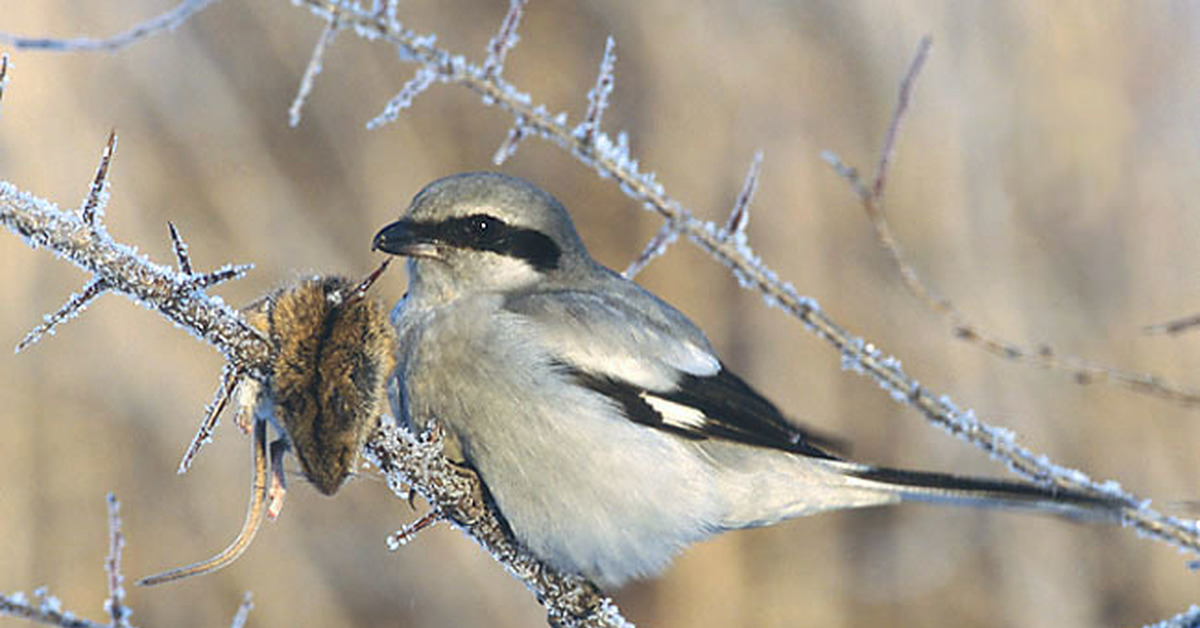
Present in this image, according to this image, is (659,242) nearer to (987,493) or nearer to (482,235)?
(482,235)

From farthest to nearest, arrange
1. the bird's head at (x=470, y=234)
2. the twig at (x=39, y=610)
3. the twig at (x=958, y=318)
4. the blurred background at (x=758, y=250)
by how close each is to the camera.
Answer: the blurred background at (x=758, y=250), the bird's head at (x=470, y=234), the twig at (x=958, y=318), the twig at (x=39, y=610)

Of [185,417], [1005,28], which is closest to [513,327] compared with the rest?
[185,417]

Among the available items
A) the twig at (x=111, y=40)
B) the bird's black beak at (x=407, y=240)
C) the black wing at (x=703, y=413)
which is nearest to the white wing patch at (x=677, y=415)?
the black wing at (x=703, y=413)

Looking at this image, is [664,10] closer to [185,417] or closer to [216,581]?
[185,417]

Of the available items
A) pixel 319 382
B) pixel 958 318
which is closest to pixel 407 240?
pixel 319 382

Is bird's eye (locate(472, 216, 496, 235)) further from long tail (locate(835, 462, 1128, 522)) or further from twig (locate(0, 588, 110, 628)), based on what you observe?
twig (locate(0, 588, 110, 628))

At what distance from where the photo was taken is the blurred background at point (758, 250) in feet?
16.5

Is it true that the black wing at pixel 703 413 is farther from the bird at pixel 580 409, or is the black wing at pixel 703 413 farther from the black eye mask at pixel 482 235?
the black eye mask at pixel 482 235

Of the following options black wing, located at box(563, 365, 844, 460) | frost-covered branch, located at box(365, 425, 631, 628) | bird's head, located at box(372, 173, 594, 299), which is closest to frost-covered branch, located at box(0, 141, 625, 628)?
frost-covered branch, located at box(365, 425, 631, 628)

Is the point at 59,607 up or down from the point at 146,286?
down

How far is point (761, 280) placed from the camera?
1804 mm

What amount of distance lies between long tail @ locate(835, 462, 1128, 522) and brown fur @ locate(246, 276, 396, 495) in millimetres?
1054

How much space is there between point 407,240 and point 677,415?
2.17 ft

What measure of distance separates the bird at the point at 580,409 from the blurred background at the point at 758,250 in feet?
9.01
